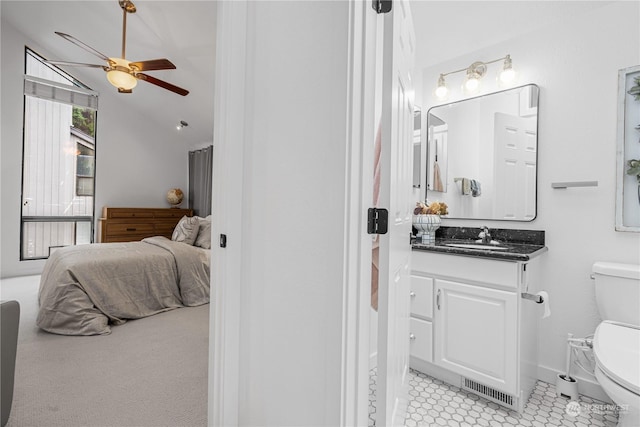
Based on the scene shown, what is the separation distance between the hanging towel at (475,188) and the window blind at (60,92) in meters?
5.53

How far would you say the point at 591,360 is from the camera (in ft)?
6.08

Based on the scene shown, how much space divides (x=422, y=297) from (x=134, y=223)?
4.78 metres

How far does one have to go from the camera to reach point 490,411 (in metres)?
1.71

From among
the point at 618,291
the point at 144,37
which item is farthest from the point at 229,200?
the point at 144,37

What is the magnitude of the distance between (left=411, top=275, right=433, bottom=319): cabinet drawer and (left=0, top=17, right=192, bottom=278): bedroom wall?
16.9ft

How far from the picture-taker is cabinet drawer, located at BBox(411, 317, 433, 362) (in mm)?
1915

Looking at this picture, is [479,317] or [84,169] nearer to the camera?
[479,317]

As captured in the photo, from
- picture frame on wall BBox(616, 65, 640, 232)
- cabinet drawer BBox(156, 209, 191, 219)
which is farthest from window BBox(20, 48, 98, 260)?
picture frame on wall BBox(616, 65, 640, 232)

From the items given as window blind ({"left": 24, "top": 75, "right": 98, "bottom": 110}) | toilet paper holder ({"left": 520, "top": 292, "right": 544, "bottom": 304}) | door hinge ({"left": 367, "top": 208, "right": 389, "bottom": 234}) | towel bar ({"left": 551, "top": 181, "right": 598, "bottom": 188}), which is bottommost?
toilet paper holder ({"left": 520, "top": 292, "right": 544, "bottom": 304})

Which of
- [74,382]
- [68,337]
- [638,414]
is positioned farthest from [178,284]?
[638,414]

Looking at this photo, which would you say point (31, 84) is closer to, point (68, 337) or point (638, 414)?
point (68, 337)

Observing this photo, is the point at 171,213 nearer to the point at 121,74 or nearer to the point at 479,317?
the point at 121,74

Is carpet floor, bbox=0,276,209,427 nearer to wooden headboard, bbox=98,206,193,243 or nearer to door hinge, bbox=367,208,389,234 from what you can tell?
door hinge, bbox=367,208,389,234

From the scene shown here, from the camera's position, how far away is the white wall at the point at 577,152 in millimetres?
1806
